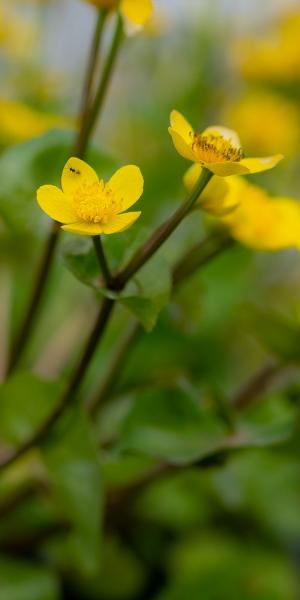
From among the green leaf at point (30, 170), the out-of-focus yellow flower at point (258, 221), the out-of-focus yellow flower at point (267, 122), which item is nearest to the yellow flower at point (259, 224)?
the out-of-focus yellow flower at point (258, 221)

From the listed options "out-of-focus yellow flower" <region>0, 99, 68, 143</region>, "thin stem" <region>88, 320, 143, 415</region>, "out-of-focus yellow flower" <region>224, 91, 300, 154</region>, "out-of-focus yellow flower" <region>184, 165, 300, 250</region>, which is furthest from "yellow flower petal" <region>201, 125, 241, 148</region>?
"out-of-focus yellow flower" <region>224, 91, 300, 154</region>

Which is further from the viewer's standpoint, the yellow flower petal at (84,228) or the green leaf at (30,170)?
the green leaf at (30,170)

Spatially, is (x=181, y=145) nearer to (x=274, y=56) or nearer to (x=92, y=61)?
(x=92, y=61)

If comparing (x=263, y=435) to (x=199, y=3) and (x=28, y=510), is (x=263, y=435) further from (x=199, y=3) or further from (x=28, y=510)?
(x=199, y=3)

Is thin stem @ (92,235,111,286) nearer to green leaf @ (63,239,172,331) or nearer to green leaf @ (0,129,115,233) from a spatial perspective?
green leaf @ (63,239,172,331)

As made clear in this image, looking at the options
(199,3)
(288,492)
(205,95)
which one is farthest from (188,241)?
(199,3)

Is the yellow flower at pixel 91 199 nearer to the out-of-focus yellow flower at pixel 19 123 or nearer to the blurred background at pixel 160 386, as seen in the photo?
the blurred background at pixel 160 386
